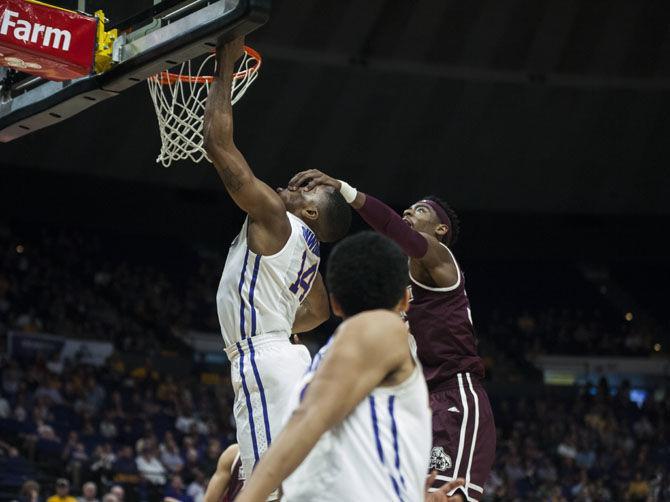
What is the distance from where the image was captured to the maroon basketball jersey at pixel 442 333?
16.5ft

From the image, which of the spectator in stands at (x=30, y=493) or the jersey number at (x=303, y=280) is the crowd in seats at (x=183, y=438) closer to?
the spectator in stands at (x=30, y=493)

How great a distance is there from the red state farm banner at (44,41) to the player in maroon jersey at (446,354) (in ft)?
4.05

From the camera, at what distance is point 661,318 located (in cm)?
2673

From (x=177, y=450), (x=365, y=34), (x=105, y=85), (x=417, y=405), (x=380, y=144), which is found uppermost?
(x=365, y=34)

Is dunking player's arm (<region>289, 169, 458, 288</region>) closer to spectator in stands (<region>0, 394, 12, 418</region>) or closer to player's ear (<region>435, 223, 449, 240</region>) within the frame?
player's ear (<region>435, 223, 449, 240</region>)

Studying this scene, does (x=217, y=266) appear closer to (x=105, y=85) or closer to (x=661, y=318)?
(x=661, y=318)

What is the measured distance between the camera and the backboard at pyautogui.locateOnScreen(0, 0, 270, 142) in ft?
14.4

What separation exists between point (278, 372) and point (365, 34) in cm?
1564

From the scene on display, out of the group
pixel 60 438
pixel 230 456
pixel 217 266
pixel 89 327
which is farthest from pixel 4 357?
pixel 230 456

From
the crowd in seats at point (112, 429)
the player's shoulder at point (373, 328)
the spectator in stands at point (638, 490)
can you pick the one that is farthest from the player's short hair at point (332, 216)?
the spectator in stands at point (638, 490)

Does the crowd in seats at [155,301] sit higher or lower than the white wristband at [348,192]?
lower

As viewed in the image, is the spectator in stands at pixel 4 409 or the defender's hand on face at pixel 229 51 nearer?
the defender's hand on face at pixel 229 51

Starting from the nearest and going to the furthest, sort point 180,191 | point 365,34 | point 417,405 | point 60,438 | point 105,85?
1. point 417,405
2. point 105,85
3. point 60,438
4. point 365,34
5. point 180,191

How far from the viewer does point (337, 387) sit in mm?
2600
